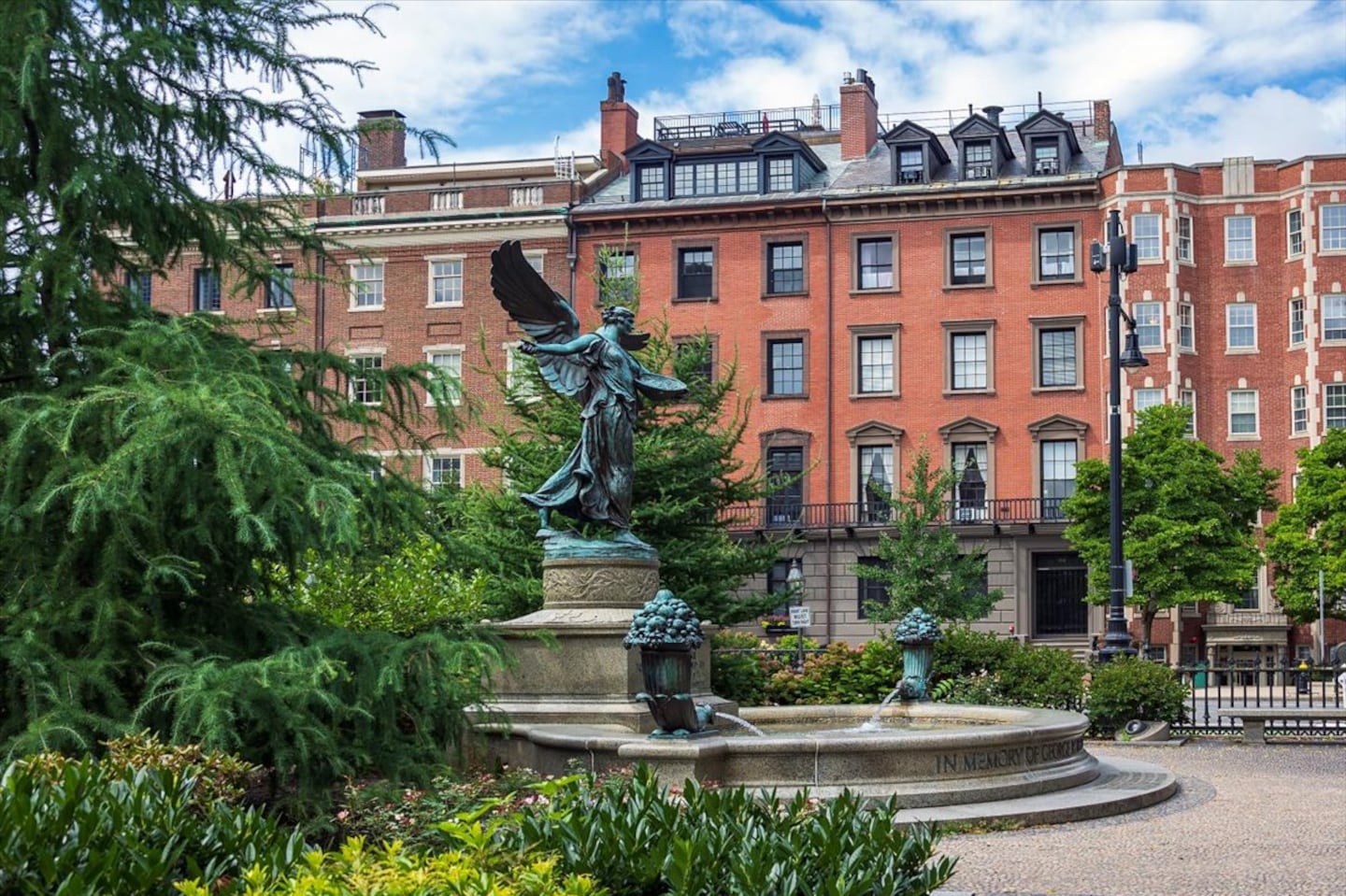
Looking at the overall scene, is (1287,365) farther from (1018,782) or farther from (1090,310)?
(1018,782)

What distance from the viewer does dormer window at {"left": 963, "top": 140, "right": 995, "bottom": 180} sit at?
46500mm

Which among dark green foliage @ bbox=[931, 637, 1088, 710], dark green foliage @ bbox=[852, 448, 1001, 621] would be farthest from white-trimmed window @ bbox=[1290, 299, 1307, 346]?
dark green foliage @ bbox=[931, 637, 1088, 710]

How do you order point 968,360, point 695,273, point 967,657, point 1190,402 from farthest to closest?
point 695,273
point 968,360
point 1190,402
point 967,657

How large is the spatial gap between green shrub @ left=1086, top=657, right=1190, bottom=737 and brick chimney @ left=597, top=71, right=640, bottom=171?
1320 inches

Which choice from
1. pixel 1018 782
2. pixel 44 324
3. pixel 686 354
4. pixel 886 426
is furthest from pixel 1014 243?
pixel 44 324

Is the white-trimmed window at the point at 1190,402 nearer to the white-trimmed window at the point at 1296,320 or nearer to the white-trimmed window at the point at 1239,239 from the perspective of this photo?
the white-trimmed window at the point at 1296,320

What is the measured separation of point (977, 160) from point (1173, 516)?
12.4 m

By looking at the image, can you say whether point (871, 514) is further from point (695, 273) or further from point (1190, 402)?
point (1190, 402)

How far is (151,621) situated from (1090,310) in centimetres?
3856

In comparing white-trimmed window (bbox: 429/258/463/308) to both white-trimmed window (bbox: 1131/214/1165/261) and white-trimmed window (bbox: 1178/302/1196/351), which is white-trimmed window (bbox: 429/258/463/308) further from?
white-trimmed window (bbox: 1178/302/1196/351)

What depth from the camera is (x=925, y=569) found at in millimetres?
38688

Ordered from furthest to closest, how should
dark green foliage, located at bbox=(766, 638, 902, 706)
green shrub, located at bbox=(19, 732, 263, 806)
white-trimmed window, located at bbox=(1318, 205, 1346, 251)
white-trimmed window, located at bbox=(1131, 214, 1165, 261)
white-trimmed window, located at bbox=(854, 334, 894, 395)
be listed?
white-trimmed window, located at bbox=(854, 334, 894, 395) → white-trimmed window, located at bbox=(1131, 214, 1165, 261) → white-trimmed window, located at bbox=(1318, 205, 1346, 251) → dark green foliage, located at bbox=(766, 638, 902, 706) → green shrub, located at bbox=(19, 732, 263, 806)

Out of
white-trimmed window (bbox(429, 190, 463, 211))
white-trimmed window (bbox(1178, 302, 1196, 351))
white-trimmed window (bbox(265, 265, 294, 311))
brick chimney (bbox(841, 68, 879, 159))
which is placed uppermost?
brick chimney (bbox(841, 68, 879, 159))

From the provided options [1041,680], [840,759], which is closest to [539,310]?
[840,759]
